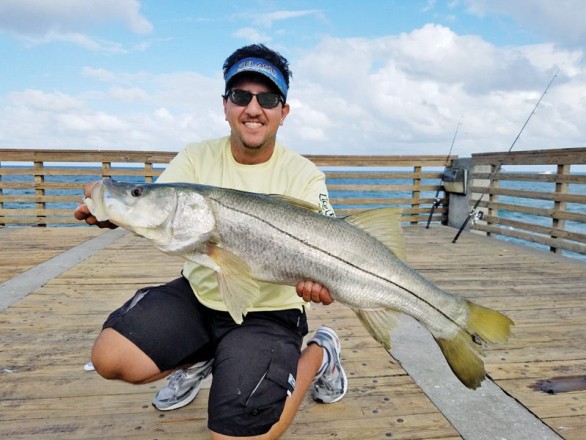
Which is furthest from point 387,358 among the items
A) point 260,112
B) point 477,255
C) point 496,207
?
point 496,207

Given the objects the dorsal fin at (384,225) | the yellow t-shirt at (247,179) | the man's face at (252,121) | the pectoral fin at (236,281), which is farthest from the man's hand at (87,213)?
the dorsal fin at (384,225)

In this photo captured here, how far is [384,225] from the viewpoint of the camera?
8.13ft

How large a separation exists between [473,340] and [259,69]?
6.57 feet

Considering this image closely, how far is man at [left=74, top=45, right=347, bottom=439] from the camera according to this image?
2.37 meters

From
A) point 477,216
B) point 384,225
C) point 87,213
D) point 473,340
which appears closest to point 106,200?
point 87,213

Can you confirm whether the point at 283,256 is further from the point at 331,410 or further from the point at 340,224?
the point at 331,410

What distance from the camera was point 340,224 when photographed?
7.89ft

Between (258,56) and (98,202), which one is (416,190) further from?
(98,202)

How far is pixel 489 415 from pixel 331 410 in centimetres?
99

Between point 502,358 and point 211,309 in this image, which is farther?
point 502,358

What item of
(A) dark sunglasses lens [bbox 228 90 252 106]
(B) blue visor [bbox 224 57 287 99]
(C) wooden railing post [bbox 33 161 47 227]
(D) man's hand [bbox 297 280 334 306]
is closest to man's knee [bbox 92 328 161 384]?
(D) man's hand [bbox 297 280 334 306]

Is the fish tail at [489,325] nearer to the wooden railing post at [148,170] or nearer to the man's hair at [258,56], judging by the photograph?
the man's hair at [258,56]

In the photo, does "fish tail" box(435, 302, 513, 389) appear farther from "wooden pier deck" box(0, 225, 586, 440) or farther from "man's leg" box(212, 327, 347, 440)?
"man's leg" box(212, 327, 347, 440)

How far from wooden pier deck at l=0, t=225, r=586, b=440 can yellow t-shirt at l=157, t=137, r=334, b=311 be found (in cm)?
Answer: 74
